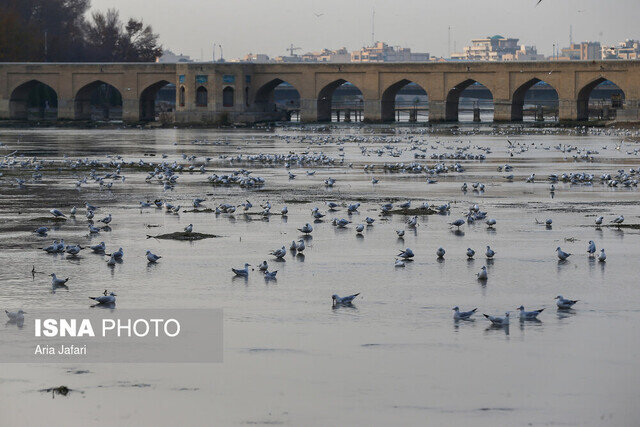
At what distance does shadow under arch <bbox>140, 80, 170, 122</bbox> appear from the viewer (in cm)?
8094

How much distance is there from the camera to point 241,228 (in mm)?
17234

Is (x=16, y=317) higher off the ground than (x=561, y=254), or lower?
lower

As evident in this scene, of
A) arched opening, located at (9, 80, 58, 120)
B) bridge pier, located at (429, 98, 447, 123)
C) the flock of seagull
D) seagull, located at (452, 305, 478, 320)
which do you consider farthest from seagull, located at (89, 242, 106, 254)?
arched opening, located at (9, 80, 58, 120)

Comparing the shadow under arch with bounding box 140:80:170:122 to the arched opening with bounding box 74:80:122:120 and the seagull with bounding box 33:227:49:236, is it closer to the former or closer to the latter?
the arched opening with bounding box 74:80:122:120

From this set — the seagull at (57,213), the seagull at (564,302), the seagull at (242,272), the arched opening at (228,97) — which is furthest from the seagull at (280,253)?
the arched opening at (228,97)

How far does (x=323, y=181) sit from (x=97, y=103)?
247 feet

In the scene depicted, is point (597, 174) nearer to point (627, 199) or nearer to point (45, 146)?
point (627, 199)

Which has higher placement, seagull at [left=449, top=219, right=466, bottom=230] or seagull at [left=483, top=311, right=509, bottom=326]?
seagull at [left=449, top=219, right=466, bottom=230]

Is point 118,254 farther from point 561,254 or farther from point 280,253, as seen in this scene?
point 561,254

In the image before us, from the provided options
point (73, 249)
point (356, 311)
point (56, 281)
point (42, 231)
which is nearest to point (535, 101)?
point (42, 231)

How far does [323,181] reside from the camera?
25.7 meters

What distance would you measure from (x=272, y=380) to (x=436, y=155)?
89.6 ft

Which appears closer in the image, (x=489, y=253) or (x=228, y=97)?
(x=489, y=253)

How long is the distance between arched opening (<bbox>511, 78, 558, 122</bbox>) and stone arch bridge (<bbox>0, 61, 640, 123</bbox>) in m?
0.17
